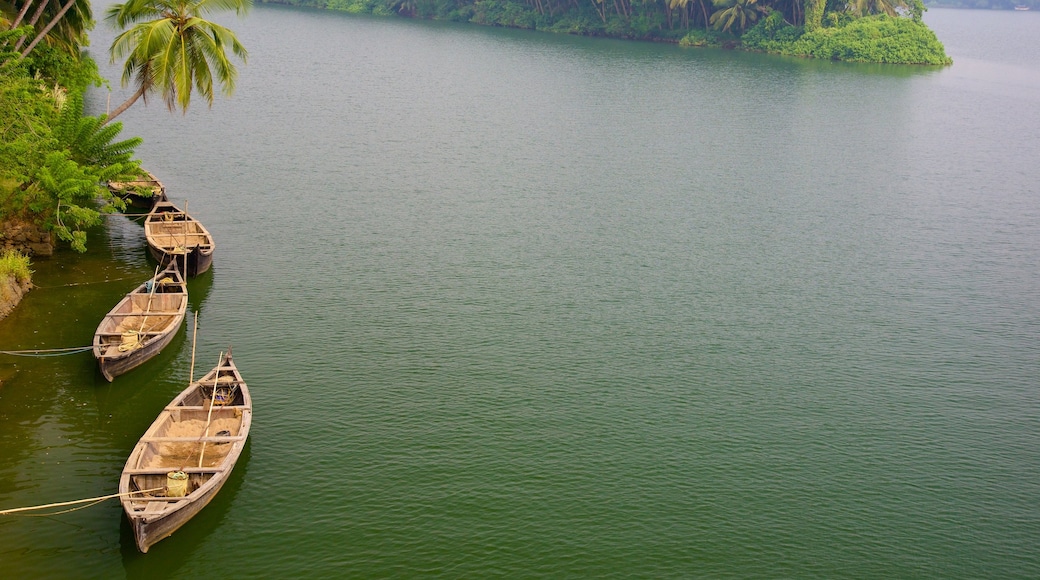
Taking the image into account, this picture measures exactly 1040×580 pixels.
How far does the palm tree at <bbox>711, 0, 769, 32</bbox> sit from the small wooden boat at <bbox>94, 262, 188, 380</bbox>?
92.7m

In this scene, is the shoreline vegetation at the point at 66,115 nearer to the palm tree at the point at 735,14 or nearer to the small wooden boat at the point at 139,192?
the small wooden boat at the point at 139,192

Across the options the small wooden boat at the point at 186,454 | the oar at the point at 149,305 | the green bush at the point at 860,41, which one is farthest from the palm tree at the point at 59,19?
the green bush at the point at 860,41

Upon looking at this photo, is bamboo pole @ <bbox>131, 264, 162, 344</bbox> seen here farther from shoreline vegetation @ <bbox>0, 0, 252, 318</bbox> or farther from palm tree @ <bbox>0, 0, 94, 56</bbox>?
palm tree @ <bbox>0, 0, 94, 56</bbox>

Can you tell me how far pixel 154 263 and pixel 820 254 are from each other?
2872 centimetres

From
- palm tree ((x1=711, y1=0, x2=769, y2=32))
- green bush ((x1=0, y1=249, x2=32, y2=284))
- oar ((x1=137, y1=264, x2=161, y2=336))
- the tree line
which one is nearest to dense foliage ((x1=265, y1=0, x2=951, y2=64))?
palm tree ((x1=711, y1=0, x2=769, y2=32))

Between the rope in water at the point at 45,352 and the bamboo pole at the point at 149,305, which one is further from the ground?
the bamboo pole at the point at 149,305

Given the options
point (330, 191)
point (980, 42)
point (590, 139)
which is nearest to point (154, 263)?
point (330, 191)

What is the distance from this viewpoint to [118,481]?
21.7 m

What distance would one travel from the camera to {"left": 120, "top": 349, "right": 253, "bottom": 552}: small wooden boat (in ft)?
64.4

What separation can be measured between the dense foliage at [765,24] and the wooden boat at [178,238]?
8615 cm

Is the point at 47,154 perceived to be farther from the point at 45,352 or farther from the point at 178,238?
the point at 45,352

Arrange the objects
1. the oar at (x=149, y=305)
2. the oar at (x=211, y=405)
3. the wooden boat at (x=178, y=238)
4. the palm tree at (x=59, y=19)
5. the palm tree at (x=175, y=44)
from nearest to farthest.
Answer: the oar at (x=211, y=405) < the oar at (x=149, y=305) < the wooden boat at (x=178, y=238) < the palm tree at (x=175, y=44) < the palm tree at (x=59, y=19)

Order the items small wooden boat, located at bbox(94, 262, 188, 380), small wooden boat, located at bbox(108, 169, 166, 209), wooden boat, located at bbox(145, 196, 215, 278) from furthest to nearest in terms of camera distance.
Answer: small wooden boat, located at bbox(108, 169, 166, 209) → wooden boat, located at bbox(145, 196, 215, 278) → small wooden boat, located at bbox(94, 262, 188, 380)

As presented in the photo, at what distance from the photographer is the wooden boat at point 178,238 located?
109 feet
